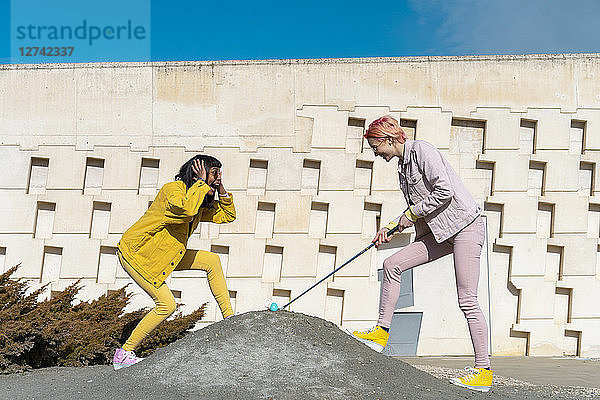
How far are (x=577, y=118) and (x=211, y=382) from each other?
19.8 ft

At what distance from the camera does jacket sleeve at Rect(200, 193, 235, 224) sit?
511 cm

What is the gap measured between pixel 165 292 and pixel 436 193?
193 cm

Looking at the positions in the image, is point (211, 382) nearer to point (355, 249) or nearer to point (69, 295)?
point (69, 295)

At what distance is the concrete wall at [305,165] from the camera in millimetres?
8016

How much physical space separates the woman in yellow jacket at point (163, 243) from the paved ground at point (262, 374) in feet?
1.07

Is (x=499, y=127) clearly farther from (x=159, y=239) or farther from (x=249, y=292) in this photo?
(x=159, y=239)

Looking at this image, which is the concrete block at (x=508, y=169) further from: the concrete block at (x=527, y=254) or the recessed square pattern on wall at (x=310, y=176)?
the recessed square pattern on wall at (x=310, y=176)

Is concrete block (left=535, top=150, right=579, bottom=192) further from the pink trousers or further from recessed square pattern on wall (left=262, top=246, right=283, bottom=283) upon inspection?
the pink trousers

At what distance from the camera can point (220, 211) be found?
514cm

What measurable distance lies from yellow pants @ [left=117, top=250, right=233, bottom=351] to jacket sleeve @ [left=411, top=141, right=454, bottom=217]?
60.7 inches

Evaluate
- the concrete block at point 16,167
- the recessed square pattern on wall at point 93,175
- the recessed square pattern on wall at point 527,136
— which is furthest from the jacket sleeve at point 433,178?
the concrete block at point 16,167

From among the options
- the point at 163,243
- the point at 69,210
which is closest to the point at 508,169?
the point at 163,243

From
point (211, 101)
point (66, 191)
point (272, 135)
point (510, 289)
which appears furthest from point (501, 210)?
point (66, 191)

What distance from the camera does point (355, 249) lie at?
7.99 meters
